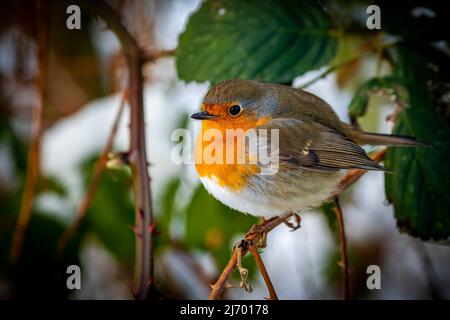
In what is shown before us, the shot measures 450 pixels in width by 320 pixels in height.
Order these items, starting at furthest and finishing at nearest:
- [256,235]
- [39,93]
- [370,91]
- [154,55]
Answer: [39,93] → [154,55] → [370,91] → [256,235]

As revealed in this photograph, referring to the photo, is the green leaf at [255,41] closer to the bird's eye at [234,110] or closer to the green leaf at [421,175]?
the bird's eye at [234,110]

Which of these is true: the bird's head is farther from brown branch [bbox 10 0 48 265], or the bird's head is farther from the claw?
brown branch [bbox 10 0 48 265]

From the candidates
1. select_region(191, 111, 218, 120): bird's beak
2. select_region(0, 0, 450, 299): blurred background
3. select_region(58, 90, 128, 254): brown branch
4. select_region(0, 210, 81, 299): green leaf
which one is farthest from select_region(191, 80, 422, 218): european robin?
select_region(0, 210, 81, 299): green leaf

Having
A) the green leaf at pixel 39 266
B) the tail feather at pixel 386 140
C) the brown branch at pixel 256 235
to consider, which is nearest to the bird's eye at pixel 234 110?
the brown branch at pixel 256 235

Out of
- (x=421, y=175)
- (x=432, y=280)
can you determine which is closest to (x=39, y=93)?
(x=421, y=175)

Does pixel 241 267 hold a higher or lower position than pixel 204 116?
lower

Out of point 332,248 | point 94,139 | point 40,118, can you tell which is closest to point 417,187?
point 332,248

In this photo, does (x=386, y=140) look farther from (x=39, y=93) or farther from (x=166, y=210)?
(x=39, y=93)
